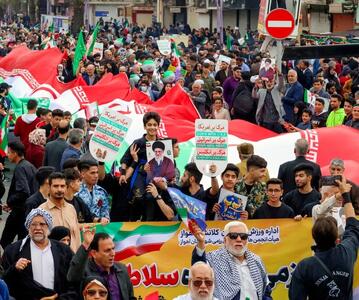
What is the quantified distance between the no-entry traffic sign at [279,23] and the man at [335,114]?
5.76 feet

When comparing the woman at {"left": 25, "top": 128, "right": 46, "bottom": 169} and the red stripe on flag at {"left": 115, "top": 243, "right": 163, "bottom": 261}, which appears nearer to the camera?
the red stripe on flag at {"left": 115, "top": 243, "right": 163, "bottom": 261}

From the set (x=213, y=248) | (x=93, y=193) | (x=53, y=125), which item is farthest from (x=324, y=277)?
(x=53, y=125)

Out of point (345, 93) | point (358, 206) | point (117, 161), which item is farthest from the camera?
point (345, 93)

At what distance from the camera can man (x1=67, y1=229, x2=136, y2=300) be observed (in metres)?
9.11

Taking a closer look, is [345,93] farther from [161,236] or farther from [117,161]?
[161,236]

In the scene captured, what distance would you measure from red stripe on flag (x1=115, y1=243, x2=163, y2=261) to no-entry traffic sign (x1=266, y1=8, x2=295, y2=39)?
615 centimetres

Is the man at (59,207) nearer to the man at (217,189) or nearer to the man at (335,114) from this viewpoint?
the man at (217,189)

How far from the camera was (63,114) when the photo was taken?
16.5 metres

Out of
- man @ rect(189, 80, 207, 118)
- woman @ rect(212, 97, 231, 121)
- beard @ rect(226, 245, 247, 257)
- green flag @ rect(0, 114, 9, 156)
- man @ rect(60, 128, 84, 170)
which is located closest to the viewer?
beard @ rect(226, 245, 247, 257)

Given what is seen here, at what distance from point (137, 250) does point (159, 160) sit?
2.10 m

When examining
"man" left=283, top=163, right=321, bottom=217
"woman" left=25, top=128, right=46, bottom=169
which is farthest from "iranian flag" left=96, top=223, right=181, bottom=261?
"woman" left=25, top=128, right=46, bottom=169

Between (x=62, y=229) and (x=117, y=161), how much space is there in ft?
19.1

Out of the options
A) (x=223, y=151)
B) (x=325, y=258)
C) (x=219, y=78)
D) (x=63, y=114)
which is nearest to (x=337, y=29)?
(x=219, y=78)

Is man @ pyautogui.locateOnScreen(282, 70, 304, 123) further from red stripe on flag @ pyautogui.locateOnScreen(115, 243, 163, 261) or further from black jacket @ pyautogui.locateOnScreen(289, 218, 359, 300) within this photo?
black jacket @ pyautogui.locateOnScreen(289, 218, 359, 300)
